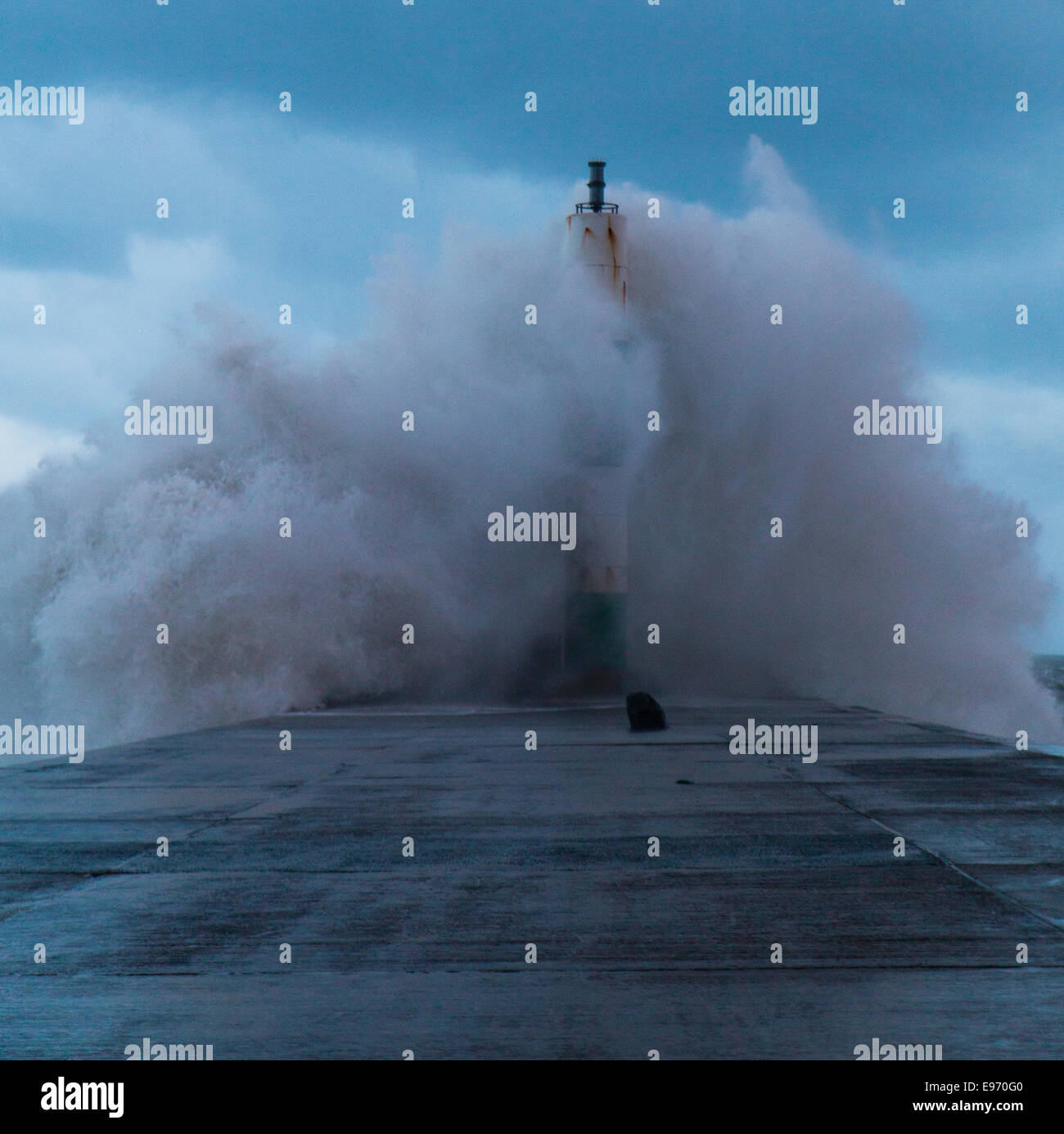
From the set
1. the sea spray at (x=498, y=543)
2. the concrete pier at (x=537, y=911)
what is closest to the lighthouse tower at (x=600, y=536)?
the sea spray at (x=498, y=543)

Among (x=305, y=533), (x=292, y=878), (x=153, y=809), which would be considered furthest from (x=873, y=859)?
(x=305, y=533)

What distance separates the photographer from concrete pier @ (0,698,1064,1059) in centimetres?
396

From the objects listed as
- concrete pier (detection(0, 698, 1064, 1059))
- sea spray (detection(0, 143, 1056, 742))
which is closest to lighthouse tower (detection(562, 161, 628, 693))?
sea spray (detection(0, 143, 1056, 742))

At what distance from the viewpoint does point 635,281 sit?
991 inches

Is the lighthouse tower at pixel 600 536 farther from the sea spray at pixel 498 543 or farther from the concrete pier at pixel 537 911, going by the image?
the concrete pier at pixel 537 911

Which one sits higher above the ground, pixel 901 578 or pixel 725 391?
pixel 725 391

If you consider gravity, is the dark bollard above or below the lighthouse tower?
below

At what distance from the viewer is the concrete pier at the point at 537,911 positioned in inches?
156

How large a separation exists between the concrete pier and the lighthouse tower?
1258cm

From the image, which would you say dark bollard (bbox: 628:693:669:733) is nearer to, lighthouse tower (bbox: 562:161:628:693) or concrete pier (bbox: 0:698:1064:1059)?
concrete pier (bbox: 0:698:1064:1059)

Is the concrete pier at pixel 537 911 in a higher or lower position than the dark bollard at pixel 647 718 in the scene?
lower

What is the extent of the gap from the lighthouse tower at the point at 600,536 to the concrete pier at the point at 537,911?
12.6 m

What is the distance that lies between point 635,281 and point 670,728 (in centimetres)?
1312
